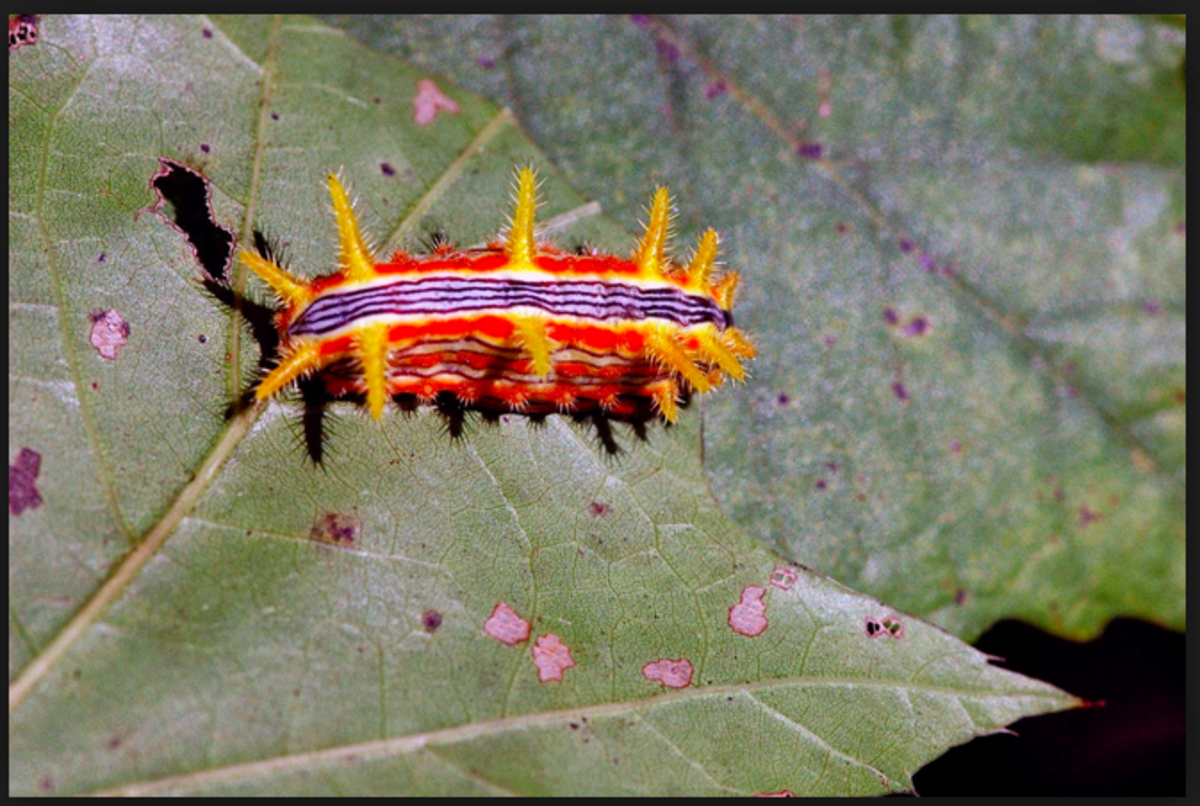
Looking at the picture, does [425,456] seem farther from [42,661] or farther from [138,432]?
[42,661]

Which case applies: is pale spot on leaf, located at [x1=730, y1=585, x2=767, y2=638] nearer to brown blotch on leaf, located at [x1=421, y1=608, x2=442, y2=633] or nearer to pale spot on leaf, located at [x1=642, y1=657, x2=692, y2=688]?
pale spot on leaf, located at [x1=642, y1=657, x2=692, y2=688]

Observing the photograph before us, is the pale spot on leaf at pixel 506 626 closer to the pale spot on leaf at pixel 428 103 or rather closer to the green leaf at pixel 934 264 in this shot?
the green leaf at pixel 934 264

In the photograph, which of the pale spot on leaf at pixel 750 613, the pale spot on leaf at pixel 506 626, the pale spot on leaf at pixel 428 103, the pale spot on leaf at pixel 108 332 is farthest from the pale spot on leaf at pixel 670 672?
the pale spot on leaf at pixel 428 103

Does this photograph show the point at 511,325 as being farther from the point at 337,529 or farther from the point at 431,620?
the point at 431,620

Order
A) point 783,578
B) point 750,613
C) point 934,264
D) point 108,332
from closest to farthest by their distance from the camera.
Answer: point 108,332 < point 750,613 < point 783,578 < point 934,264

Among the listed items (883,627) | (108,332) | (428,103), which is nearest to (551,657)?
(883,627)

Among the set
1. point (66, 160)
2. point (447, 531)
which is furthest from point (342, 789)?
point (66, 160)
